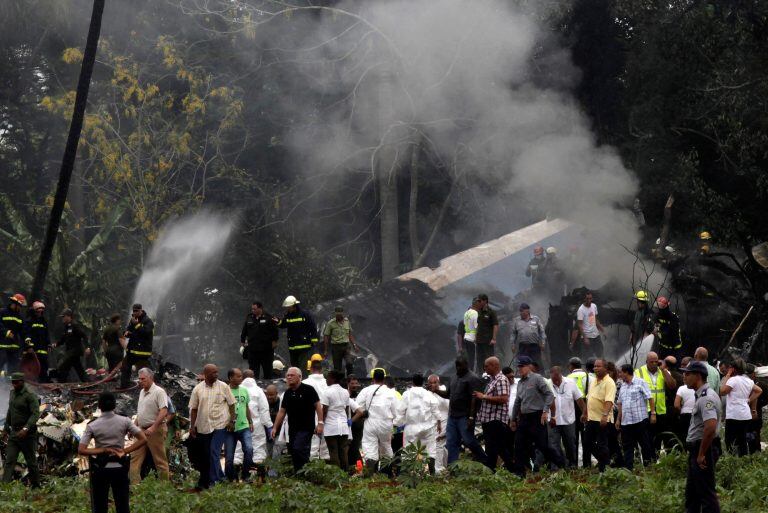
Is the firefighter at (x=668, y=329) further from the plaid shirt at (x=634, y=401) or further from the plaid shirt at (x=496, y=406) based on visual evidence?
the plaid shirt at (x=496, y=406)

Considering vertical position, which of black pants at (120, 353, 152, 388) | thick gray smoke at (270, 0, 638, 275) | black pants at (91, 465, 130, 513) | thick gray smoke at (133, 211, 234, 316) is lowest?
black pants at (91, 465, 130, 513)

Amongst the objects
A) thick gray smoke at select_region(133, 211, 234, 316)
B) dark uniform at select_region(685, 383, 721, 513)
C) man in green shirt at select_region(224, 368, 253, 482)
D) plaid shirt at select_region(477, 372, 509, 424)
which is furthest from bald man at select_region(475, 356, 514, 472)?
thick gray smoke at select_region(133, 211, 234, 316)

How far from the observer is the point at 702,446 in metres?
Result: 8.77

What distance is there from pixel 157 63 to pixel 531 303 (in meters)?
11.0

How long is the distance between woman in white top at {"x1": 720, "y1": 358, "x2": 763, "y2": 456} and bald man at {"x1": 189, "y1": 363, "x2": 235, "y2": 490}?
507cm

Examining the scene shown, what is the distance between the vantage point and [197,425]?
11781 millimetres

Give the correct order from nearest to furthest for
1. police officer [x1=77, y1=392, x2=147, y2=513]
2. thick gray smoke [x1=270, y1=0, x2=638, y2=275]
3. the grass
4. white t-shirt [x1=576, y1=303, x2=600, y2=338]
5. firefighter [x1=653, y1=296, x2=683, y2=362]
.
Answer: police officer [x1=77, y1=392, x2=147, y2=513]
the grass
firefighter [x1=653, y1=296, x2=683, y2=362]
white t-shirt [x1=576, y1=303, x2=600, y2=338]
thick gray smoke [x1=270, y1=0, x2=638, y2=275]

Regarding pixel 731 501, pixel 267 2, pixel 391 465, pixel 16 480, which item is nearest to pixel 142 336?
pixel 16 480

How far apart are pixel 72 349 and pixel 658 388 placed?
887 cm

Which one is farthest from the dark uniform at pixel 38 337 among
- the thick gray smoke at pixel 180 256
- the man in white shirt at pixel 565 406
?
the thick gray smoke at pixel 180 256

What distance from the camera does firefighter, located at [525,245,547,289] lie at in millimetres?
24219

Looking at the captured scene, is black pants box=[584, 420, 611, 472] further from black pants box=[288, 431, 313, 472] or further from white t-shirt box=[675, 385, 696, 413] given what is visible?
black pants box=[288, 431, 313, 472]

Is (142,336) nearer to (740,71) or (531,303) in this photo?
(531,303)

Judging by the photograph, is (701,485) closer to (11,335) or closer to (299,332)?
(299,332)
